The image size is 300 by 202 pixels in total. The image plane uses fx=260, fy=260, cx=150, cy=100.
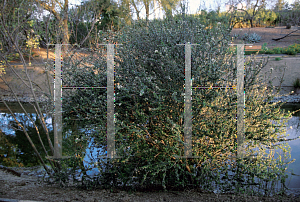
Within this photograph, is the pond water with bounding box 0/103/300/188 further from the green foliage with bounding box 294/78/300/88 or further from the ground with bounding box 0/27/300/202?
the green foliage with bounding box 294/78/300/88

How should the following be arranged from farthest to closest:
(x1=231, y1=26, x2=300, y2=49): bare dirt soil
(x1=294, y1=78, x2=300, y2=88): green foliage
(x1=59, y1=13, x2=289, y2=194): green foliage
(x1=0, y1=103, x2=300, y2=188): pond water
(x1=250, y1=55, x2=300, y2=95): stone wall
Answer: (x1=231, y1=26, x2=300, y2=49): bare dirt soil
(x1=250, y1=55, x2=300, y2=95): stone wall
(x1=294, y1=78, x2=300, y2=88): green foliage
(x1=0, y1=103, x2=300, y2=188): pond water
(x1=59, y1=13, x2=289, y2=194): green foliage

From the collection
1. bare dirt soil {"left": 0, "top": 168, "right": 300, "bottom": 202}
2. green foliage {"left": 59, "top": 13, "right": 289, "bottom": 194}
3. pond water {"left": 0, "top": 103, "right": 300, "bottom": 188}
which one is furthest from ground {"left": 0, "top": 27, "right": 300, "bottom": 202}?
pond water {"left": 0, "top": 103, "right": 300, "bottom": 188}

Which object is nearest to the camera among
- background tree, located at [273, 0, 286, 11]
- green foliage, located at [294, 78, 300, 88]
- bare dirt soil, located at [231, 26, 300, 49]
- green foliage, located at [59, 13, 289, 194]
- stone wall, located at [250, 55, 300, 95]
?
green foliage, located at [59, 13, 289, 194]

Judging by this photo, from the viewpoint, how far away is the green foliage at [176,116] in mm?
3127

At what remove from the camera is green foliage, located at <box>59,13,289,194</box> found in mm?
3127

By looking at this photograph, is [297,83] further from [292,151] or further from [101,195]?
[101,195]

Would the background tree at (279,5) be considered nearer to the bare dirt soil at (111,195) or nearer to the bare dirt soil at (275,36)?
the bare dirt soil at (275,36)

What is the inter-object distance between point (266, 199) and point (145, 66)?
2.27 m

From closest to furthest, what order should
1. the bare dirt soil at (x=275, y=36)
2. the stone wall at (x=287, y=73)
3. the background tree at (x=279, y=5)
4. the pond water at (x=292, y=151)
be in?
the pond water at (x=292, y=151) < the stone wall at (x=287, y=73) < the bare dirt soil at (x=275, y=36) < the background tree at (x=279, y=5)

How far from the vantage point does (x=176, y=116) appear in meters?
3.29

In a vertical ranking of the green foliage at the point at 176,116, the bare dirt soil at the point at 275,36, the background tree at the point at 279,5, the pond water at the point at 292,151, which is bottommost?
the pond water at the point at 292,151

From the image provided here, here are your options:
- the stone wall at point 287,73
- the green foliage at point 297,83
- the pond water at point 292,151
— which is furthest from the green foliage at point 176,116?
the green foliage at point 297,83

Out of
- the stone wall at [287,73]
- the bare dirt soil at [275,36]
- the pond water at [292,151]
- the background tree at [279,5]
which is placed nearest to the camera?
the pond water at [292,151]

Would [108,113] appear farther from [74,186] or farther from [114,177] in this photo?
[74,186]
